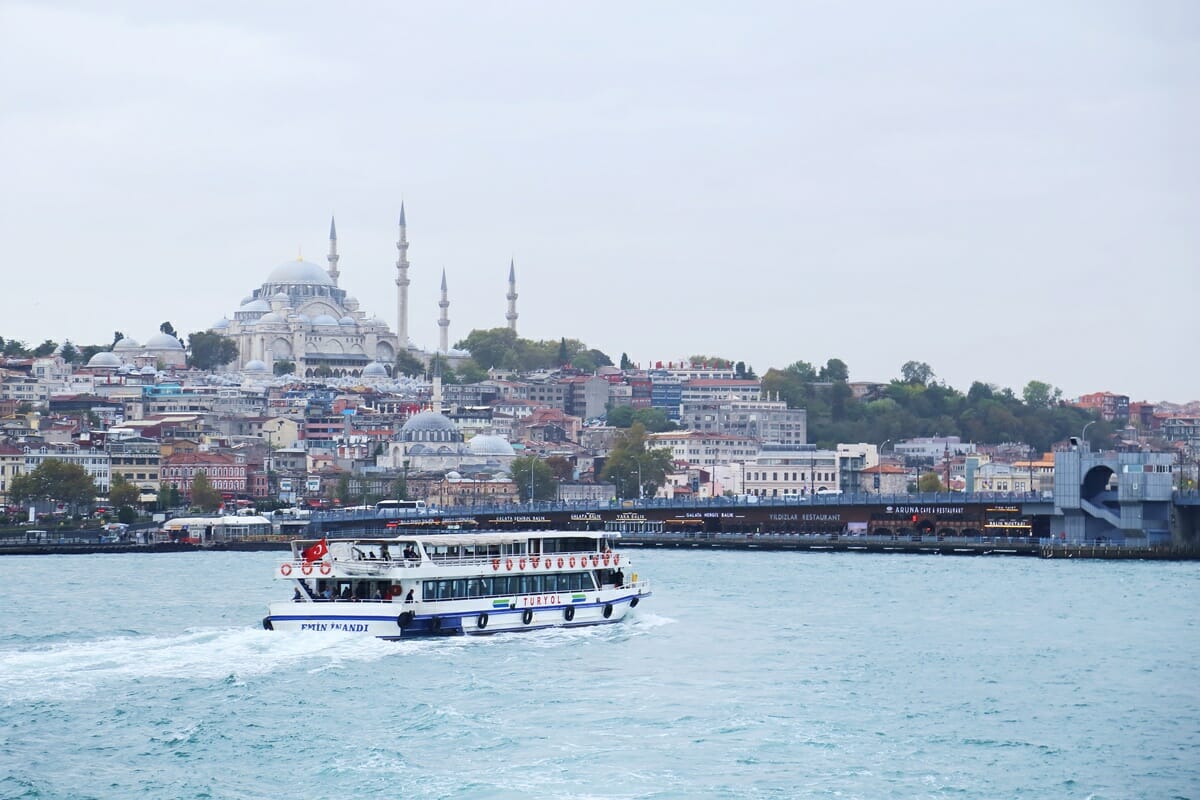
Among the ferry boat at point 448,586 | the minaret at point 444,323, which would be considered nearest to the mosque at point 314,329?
the minaret at point 444,323

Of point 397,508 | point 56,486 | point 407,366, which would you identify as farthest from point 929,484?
point 407,366

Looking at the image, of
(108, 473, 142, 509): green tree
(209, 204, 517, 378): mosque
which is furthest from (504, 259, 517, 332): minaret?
(108, 473, 142, 509): green tree

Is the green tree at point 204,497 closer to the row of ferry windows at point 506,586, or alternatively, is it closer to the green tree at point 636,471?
the green tree at point 636,471

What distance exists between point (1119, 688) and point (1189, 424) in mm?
140137

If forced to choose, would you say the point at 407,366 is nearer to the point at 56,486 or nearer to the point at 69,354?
the point at 69,354

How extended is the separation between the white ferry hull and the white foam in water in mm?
287

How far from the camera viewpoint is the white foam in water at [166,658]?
3306cm

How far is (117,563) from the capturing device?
7012cm

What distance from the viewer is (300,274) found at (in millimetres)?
180500

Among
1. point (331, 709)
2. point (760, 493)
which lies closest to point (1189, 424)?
point (760, 493)

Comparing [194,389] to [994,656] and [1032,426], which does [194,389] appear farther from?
[994,656]

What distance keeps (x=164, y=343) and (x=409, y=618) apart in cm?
13957

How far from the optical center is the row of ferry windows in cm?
3997

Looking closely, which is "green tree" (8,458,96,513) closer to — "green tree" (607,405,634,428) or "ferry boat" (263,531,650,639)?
"ferry boat" (263,531,650,639)
